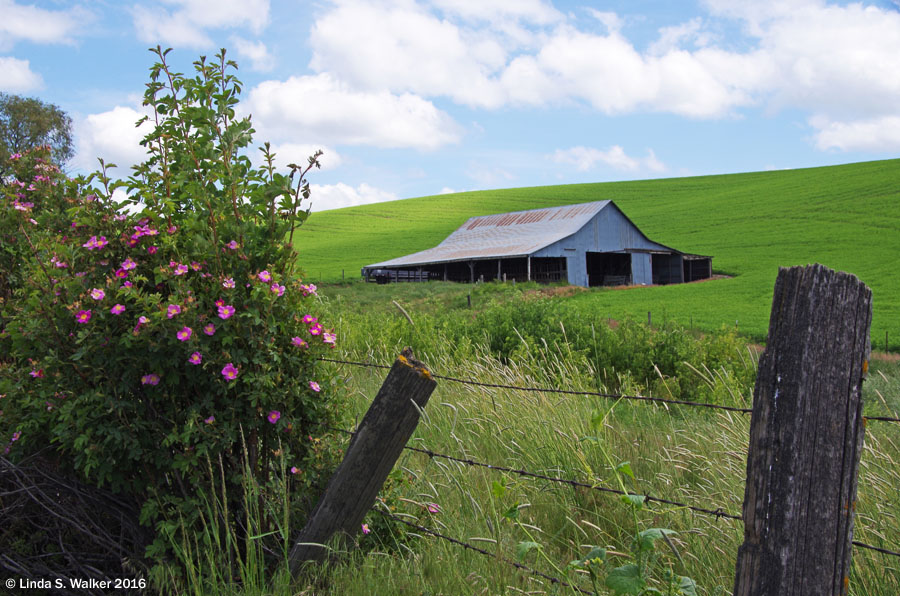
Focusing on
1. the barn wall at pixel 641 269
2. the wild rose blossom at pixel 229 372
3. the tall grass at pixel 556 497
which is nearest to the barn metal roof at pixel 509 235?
the barn wall at pixel 641 269

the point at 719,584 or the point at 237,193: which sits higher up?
the point at 237,193

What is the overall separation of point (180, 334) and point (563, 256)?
1360 inches

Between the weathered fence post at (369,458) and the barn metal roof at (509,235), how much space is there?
31491 mm

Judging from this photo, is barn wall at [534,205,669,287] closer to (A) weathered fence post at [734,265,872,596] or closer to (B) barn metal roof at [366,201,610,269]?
(B) barn metal roof at [366,201,610,269]

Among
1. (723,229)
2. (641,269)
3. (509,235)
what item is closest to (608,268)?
(641,269)

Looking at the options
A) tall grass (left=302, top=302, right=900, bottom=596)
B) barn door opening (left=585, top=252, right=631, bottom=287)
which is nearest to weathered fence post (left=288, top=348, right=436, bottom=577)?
tall grass (left=302, top=302, right=900, bottom=596)

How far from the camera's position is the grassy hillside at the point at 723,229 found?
29.1 meters

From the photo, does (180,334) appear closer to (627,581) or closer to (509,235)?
(627,581)

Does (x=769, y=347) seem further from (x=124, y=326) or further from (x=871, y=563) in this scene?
(x=124, y=326)

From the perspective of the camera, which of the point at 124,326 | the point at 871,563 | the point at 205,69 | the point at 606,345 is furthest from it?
the point at 606,345

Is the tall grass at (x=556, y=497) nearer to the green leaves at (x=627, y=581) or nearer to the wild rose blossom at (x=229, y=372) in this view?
the green leaves at (x=627, y=581)

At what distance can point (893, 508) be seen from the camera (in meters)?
2.84

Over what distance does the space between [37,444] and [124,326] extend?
873 millimetres

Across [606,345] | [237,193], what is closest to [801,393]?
[237,193]
